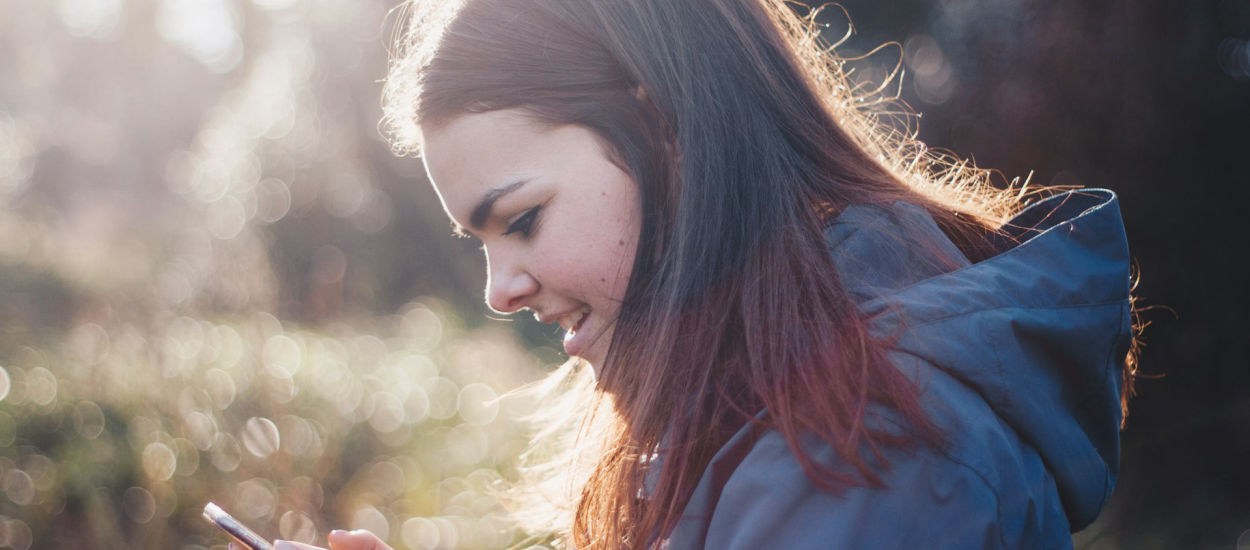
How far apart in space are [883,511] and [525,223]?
838 mm

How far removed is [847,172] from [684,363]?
503 millimetres

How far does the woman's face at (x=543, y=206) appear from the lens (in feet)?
5.04

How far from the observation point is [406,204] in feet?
34.6

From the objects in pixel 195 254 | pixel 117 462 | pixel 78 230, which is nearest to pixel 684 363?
pixel 117 462

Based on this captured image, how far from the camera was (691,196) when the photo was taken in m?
1.47

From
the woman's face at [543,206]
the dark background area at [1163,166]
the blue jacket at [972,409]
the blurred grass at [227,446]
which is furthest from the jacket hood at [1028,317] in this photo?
the dark background area at [1163,166]

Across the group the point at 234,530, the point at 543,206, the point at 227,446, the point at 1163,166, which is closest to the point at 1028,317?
the point at 543,206

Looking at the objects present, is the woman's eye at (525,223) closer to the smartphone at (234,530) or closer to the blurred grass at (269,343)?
the smartphone at (234,530)

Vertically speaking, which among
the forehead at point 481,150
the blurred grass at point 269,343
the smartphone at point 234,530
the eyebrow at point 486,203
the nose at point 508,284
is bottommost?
the blurred grass at point 269,343

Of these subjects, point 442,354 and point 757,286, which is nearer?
point 757,286

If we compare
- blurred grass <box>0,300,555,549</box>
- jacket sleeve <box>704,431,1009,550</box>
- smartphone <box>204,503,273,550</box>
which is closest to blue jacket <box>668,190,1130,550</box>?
jacket sleeve <box>704,431,1009,550</box>

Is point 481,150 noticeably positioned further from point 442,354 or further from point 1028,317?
point 442,354

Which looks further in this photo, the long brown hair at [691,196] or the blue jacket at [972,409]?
the long brown hair at [691,196]

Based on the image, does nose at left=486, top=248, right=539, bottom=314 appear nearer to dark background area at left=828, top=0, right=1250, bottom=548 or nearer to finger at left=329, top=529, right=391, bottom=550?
finger at left=329, top=529, right=391, bottom=550
